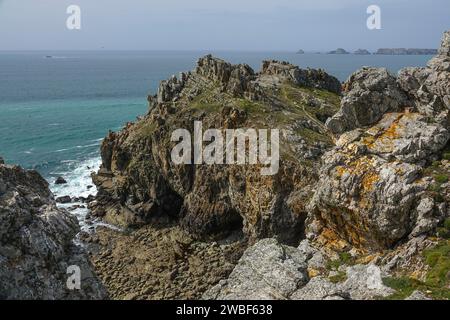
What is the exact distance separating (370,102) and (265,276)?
19346 millimetres

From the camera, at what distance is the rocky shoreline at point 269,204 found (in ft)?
82.1

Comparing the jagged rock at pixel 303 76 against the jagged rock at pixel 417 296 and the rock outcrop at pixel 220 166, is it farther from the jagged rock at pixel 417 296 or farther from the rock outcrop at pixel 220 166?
the jagged rock at pixel 417 296

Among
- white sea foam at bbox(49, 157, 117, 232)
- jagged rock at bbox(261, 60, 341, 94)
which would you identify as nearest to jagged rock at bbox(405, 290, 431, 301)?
white sea foam at bbox(49, 157, 117, 232)

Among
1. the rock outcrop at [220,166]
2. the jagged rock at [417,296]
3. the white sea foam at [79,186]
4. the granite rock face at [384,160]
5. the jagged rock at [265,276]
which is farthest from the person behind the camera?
the white sea foam at [79,186]

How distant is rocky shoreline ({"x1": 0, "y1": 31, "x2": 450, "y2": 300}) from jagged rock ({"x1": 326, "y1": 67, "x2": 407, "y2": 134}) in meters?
0.09

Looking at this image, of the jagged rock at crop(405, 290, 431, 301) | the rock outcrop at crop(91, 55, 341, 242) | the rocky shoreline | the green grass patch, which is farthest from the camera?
the rock outcrop at crop(91, 55, 341, 242)

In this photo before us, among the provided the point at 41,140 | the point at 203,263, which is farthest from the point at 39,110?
the point at 203,263

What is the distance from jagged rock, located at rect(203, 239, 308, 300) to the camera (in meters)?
26.0

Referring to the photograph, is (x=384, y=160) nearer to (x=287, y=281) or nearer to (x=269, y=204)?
(x=287, y=281)

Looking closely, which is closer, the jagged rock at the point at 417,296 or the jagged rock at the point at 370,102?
the jagged rock at the point at 417,296

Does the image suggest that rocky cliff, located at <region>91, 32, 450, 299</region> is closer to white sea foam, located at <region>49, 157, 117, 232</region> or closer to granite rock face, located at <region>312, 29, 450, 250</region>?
granite rock face, located at <region>312, 29, 450, 250</region>

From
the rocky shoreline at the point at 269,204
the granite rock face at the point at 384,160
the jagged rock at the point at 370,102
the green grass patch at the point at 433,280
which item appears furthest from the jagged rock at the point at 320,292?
the jagged rock at the point at 370,102

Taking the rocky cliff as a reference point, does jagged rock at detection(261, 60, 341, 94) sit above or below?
above

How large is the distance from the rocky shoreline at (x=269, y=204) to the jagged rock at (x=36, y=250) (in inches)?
2.8
